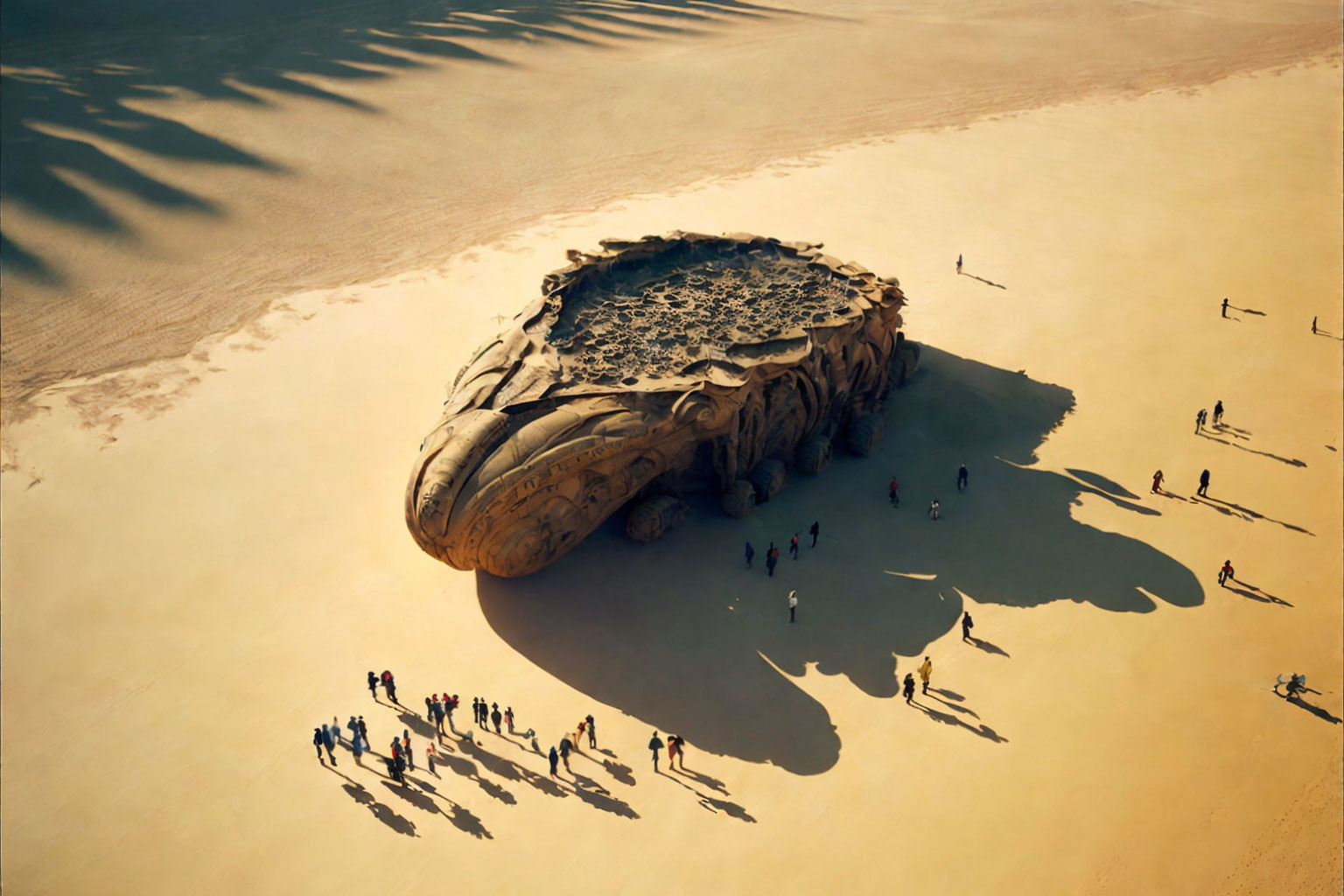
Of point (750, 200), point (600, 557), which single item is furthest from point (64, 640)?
point (750, 200)

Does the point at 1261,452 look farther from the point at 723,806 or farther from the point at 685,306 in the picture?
the point at 723,806

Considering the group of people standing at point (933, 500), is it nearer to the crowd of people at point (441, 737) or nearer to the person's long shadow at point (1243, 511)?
the person's long shadow at point (1243, 511)

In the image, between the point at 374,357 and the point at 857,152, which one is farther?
the point at 857,152

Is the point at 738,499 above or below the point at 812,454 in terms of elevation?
below

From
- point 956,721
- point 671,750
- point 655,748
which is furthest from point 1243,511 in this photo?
point 655,748

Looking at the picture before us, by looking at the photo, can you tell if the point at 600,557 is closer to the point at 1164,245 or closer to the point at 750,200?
the point at 750,200

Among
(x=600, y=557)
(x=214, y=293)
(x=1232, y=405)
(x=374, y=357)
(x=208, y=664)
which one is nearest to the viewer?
(x=208, y=664)

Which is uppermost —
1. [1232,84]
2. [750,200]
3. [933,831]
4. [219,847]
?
[1232,84]
